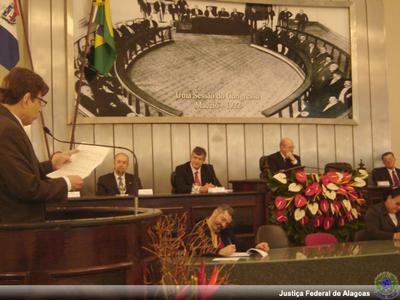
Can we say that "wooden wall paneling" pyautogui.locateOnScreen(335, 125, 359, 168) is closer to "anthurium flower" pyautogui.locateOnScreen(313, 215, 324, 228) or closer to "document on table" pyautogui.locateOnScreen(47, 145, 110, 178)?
"anthurium flower" pyautogui.locateOnScreen(313, 215, 324, 228)

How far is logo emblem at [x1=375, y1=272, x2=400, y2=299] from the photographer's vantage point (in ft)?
9.48

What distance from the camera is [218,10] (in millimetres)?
8359

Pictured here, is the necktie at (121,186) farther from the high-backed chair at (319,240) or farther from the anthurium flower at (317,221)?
the high-backed chair at (319,240)

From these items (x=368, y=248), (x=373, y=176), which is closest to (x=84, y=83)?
(x=373, y=176)

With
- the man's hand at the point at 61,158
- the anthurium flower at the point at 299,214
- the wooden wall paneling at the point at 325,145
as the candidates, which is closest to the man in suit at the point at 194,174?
the anthurium flower at the point at 299,214

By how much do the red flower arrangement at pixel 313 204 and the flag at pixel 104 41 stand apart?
9.53 feet

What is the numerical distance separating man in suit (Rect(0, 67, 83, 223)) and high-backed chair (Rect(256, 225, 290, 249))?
2279mm

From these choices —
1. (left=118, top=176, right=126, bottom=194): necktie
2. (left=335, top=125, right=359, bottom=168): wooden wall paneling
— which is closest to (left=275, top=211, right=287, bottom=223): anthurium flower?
(left=118, top=176, right=126, bottom=194): necktie

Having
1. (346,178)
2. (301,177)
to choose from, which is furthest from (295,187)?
(346,178)

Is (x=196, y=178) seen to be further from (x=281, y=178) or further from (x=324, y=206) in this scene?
(x=324, y=206)

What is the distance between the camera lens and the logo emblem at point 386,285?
289cm

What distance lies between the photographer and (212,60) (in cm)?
830

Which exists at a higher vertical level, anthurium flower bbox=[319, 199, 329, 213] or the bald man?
the bald man

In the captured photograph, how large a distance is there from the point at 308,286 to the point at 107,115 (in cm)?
494
